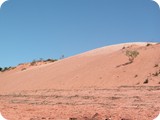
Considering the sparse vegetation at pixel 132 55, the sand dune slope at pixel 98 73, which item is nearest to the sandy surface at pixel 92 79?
the sand dune slope at pixel 98 73

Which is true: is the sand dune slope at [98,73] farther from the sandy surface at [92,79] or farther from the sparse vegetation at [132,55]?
the sparse vegetation at [132,55]

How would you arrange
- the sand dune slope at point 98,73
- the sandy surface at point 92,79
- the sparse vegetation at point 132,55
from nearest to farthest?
the sandy surface at point 92,79 < the sand dune slope at point 98,73 < the sparse vegetation at point 132,55

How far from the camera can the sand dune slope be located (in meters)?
26.3

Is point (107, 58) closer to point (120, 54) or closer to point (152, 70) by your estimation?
point (120, 54)

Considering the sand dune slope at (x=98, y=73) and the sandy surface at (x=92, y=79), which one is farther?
the sand dune slope at (x=98, y=73)

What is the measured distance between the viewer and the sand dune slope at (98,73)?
26286 millimetres

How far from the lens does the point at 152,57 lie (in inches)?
1175

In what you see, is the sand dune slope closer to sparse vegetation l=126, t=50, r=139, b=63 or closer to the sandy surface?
the sandy surface

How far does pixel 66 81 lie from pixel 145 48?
6.79m

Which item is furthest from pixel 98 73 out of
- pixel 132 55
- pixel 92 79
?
pixel 132 55

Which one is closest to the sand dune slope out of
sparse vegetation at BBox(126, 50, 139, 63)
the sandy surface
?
the sandy surface

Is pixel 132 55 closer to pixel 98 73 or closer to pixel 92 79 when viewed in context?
pixel 98 73

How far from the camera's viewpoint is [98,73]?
102 feet

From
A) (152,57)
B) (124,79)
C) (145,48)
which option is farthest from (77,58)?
(124,79)
